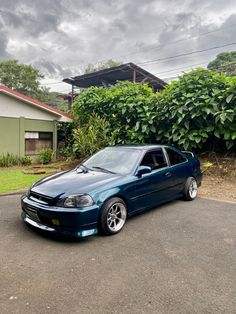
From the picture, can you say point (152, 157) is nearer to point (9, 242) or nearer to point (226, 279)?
point (226, 279)

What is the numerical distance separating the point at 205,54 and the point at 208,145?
41.6ft

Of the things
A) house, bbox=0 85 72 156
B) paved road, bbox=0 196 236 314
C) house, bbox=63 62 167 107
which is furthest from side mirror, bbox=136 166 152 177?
house, bbox=63 62 167 107

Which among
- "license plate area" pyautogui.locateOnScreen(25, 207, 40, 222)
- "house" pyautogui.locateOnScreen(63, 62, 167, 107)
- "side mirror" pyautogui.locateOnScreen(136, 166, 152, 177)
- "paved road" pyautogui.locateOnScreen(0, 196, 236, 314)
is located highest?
"house" pyautogui.locateOnScreen(63, 62, 167, 107)

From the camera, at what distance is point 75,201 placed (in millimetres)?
3230

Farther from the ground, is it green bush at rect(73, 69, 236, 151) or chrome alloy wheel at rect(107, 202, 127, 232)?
green bush at rect(73, 69, 236, 151)

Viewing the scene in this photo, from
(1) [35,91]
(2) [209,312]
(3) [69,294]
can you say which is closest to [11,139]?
(3) [69,294]

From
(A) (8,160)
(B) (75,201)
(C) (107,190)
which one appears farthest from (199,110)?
(A) (8,160)

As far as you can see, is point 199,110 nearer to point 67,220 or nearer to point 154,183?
point 154,183

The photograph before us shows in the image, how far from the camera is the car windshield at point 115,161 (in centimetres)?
417

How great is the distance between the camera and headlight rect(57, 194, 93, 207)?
3.21m

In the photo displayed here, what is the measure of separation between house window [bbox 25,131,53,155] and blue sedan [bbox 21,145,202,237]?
8.19m

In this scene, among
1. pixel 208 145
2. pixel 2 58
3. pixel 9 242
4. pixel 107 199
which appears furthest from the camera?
pixel 2 58

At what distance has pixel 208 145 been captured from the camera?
28.5 ft

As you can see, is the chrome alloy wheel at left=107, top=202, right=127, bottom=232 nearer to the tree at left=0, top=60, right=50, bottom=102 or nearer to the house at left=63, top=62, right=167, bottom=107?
the house at left=63, top=62, right=167, bottom=107
